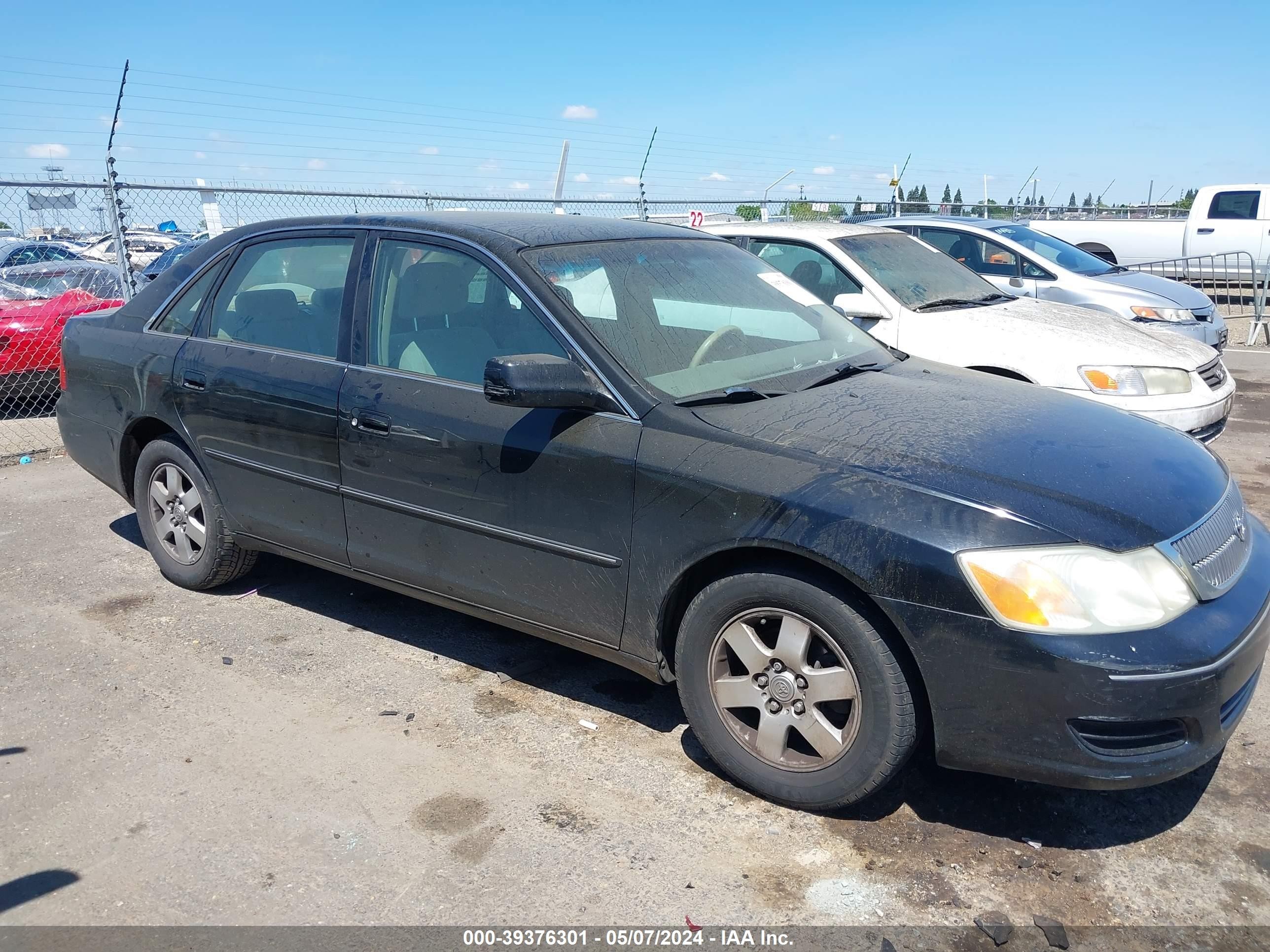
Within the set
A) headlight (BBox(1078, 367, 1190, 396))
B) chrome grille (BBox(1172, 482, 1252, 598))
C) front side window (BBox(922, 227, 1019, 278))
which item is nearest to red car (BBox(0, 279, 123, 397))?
front side window (BBox(922, 227, 1019, 278))

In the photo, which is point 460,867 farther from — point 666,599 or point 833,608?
point 833,608

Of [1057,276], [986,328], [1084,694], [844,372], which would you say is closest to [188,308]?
[844,372]

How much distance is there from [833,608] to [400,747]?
159 centimetres

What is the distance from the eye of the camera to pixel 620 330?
3.51m

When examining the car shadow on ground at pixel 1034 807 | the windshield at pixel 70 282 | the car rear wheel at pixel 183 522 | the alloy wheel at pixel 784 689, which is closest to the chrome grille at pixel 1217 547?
the car shadow on ground at pixel 1034 807

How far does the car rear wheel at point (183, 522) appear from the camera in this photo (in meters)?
4.61

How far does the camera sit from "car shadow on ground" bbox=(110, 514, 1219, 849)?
3027 mm

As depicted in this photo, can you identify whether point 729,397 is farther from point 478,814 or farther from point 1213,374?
point 1213,374

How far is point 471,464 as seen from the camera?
3.52m

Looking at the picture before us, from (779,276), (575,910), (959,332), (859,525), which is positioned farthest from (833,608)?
(959,332)

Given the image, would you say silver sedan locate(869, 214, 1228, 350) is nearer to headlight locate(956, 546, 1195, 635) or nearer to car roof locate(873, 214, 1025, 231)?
car roof locate(873, 214, 1025, 231)

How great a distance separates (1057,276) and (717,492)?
24.3 feet

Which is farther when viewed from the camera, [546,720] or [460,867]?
[546,720]

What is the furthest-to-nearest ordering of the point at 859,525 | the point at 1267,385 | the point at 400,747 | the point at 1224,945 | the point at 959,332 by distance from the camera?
1. the point at 1267,385
2. the point at 959,332
3. the point at 400,747
4. the point at 859,525
5. the point at 1224,945
